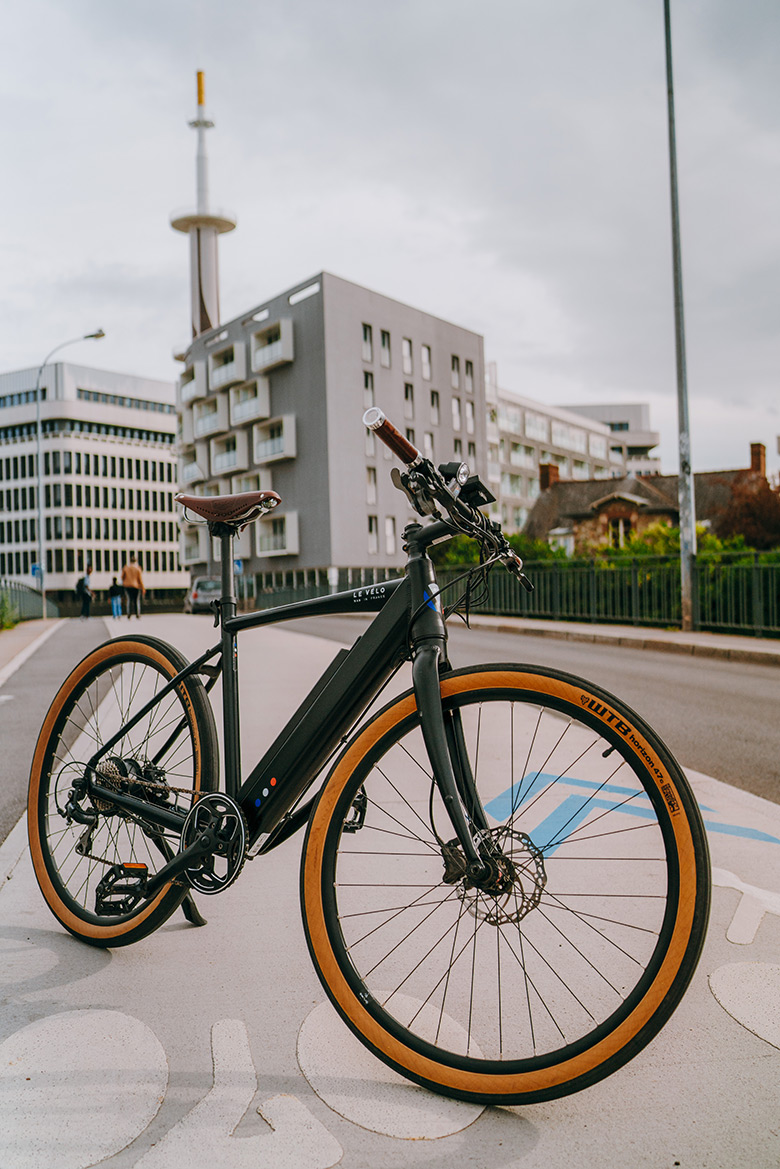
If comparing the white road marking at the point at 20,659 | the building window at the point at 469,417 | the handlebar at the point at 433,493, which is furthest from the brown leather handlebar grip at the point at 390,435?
the building window at the point at 469,417

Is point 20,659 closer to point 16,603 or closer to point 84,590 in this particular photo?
point 16,603

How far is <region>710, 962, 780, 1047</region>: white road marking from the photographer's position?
7.58ft

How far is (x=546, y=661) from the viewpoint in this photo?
40.3ft

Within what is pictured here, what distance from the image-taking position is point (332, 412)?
53.6 meters

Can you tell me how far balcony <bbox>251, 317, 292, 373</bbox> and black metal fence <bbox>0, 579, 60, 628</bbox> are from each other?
24.7m

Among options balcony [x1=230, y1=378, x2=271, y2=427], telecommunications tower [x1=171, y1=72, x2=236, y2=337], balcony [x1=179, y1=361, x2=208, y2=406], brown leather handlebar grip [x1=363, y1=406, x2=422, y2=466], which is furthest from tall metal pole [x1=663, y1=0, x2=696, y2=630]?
telecommunications tower [x1=171, y1=72, x2=236, y2=337]

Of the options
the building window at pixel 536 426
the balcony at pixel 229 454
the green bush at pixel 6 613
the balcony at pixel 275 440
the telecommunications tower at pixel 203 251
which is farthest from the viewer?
the building window at pixel 536 426

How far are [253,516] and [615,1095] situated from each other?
170 cm

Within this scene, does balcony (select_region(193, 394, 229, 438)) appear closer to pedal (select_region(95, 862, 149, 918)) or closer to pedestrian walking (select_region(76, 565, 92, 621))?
pedestrian walking (select_region(76, 565, 92, 621))

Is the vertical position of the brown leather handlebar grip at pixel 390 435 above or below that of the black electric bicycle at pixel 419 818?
above

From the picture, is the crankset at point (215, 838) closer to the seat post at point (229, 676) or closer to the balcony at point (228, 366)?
the seat post at point (229, 676)

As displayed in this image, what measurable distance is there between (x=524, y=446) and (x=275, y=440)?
116 feet

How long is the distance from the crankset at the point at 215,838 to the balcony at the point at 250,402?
57397mm

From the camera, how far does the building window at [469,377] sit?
205 ft
